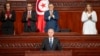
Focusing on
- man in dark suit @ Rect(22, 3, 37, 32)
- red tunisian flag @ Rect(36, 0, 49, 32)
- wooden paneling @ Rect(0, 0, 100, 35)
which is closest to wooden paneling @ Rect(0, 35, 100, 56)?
man in dark suit @ Rect(22, 3, 37, 32)

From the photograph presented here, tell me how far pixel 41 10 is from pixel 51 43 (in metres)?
2.74

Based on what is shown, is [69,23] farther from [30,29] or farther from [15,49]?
[15,49]

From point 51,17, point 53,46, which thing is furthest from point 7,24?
point 53,46

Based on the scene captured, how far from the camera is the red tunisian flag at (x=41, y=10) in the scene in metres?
11.1

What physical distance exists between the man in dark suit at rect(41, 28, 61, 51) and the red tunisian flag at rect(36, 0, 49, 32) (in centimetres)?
228

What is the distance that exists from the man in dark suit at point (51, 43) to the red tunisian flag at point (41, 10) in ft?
7.48

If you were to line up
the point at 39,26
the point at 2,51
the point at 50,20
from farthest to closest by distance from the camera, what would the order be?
1. the point at 39,26
2. the point at 50,20
3. the point at 2,51

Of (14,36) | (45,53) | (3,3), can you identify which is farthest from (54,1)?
(45,53)

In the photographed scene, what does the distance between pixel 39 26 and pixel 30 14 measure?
748 mm

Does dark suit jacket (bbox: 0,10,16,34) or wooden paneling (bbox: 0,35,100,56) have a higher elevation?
dark suit jacket (bbox: 0,10,16,34)

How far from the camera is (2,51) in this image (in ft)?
30.3

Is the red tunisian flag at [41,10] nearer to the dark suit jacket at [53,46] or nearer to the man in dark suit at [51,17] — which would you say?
the man in dark suit at [51,17]

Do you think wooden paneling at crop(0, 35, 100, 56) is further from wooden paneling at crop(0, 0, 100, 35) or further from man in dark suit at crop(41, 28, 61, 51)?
wooden paneling at crop(0, 0, 100, 35)

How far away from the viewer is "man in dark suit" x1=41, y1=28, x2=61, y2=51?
863 centimetres
